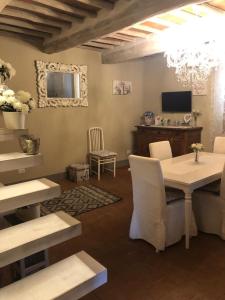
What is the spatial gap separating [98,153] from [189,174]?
2601 mm

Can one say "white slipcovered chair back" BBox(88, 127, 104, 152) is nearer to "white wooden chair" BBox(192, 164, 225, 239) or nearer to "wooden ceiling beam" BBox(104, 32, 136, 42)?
"wooden ceiling beam" BBox(104, 32, 136, 42)

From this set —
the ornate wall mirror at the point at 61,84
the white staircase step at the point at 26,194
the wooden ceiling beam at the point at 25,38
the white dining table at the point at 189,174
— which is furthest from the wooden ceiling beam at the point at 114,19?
the white staircase step at the point at 26,194

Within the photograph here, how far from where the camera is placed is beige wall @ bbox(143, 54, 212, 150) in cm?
505

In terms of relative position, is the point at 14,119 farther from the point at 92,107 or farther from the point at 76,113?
the point at 92,107

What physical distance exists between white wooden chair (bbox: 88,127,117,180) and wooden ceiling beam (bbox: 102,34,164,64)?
4.74 ft

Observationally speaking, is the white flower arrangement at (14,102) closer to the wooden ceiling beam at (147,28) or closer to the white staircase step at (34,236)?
the white staircase step at (34,236)

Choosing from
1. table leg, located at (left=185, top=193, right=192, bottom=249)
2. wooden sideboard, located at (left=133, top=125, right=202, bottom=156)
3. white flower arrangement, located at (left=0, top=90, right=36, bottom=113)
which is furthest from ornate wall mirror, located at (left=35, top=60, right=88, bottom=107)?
table leg, located at (left=185, top=193, right=192, bottom=249)

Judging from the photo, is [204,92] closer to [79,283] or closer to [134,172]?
[134,172]

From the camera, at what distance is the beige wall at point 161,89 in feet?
16.6

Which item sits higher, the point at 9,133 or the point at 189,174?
the point at 9,133

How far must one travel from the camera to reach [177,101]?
5453 mm

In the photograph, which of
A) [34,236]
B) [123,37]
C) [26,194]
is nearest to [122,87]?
[123,37]

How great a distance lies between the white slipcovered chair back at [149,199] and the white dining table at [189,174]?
19 cm

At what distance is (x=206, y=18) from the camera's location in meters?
3.37
